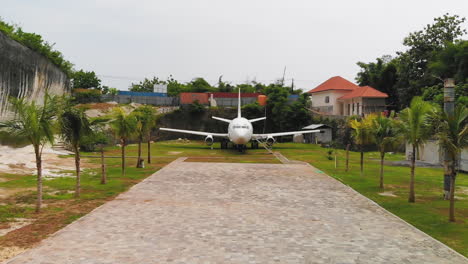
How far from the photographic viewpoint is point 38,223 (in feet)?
41.7

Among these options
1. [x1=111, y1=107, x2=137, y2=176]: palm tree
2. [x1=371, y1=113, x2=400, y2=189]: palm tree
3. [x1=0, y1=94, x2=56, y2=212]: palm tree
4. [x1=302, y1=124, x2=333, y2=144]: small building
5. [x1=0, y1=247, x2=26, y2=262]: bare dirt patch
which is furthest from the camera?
[x1=302, y1=124, x2=333, y2=144]: small building

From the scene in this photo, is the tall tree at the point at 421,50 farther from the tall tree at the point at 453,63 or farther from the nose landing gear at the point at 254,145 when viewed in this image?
the nose landing gear at the point at 254,145

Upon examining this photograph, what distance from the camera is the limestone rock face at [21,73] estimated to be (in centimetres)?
3110

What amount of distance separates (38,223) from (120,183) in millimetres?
8675

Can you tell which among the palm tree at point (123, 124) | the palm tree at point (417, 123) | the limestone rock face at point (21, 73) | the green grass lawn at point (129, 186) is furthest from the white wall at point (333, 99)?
the palm tree at point (417, 123)

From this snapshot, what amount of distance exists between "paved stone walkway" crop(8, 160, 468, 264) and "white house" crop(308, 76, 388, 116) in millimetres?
40123

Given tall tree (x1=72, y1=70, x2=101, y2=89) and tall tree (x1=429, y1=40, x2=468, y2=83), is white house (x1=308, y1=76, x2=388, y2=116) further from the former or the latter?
tall tree (x1=72, y1=70, x2=101, y2=89)

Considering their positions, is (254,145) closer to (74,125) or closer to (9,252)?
(74,125)

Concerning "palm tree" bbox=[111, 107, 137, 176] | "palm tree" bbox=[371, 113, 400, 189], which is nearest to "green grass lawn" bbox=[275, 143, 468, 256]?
"palm tree" bbox=[371, 113, 400, 189]

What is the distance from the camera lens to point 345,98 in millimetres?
61625

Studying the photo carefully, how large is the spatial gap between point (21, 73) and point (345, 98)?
4664 cm

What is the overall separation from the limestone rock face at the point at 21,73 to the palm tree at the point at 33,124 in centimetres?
1458

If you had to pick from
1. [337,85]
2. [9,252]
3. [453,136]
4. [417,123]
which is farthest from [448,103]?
[337,85]

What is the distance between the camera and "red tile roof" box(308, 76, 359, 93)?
6557 centimetres
